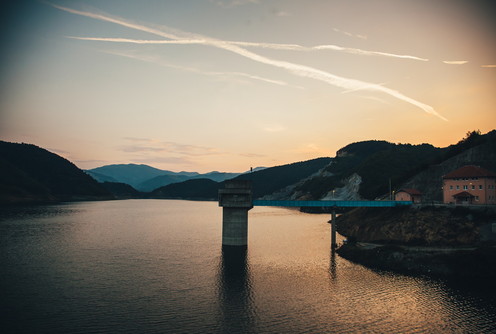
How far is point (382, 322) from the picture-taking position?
3894 centimetres

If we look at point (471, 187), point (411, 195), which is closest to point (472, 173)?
point (471, 187)

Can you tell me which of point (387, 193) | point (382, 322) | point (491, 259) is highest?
point (387, 193)

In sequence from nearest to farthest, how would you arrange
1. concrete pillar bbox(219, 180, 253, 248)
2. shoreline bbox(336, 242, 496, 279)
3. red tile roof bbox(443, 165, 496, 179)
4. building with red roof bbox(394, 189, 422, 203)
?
1. shoreline bbox(336, 242, 496, 279)
2. red tile roof bbox(443, 165, 496, 179)
3. concrete pillar bbox(219, 180, 253, 248)
4. building with red roof bbox(394, 189, 422, 203)

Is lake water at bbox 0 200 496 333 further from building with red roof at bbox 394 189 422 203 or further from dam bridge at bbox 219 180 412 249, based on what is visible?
building with red roof at bbox 394 189 422 203

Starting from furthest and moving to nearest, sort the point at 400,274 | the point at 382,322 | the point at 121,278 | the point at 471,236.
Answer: the point at 471,236, the point at 400,274, the point at 121,278, the point at 382,322

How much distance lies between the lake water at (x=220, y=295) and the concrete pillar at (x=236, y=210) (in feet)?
28.4

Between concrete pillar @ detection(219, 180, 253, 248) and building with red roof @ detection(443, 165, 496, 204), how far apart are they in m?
51.8

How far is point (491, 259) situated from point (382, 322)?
105ft

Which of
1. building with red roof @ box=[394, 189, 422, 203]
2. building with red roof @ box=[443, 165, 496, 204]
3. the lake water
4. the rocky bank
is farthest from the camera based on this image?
building with red roof @ box=[394, 189, 422, 203]

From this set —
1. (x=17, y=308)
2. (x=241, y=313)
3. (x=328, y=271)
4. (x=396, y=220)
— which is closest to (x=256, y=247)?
(x=328, y=271)

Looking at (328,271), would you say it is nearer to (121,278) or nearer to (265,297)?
(265,297)

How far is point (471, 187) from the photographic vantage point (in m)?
82.2

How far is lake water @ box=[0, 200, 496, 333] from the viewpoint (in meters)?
37.6

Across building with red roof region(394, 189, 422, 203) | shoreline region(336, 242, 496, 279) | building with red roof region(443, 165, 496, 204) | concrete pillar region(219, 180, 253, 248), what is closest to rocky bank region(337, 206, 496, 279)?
shoreline region(336, 242, 496, 279)
